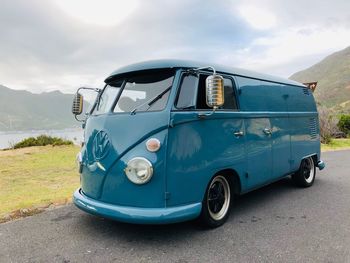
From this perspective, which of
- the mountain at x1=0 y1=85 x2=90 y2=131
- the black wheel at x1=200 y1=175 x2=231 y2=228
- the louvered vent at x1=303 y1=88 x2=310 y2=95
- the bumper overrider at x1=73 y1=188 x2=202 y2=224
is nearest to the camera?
the bumper overrider at x1=73 y1=188 x2=202 y2=224

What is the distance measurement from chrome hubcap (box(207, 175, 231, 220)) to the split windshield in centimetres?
133

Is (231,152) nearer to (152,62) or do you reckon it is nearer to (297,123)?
(152,62)

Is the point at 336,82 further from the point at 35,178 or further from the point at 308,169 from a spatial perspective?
the point at 35,178

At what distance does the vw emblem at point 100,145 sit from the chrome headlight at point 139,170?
44 centimetres

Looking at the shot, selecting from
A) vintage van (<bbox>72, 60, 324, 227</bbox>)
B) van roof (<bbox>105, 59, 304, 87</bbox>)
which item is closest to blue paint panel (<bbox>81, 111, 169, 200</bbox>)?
vintage van (<bbox>72, 60, 324, 227</bbox>)

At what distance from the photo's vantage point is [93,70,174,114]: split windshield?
4074 millimetres

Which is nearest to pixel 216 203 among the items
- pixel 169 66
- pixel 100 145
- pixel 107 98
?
pixel 100 145

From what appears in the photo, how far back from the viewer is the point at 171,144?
374 centimetres

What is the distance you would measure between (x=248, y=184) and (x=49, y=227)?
2933 mm

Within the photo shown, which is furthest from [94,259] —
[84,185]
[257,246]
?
[257,246]

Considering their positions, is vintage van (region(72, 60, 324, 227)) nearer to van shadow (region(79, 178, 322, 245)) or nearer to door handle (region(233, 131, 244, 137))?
door handle (region(233, 131, 244, 137))

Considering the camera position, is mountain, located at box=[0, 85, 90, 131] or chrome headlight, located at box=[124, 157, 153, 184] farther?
mountain, located at box=[0, 85, 90, 131]

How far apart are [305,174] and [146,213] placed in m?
4.62

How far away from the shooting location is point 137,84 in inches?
173
